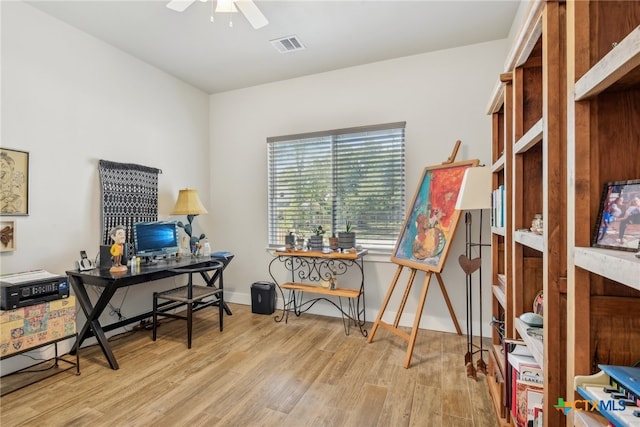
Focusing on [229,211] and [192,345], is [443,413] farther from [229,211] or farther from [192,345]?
[229,211]

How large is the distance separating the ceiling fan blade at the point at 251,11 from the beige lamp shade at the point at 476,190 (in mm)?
1981

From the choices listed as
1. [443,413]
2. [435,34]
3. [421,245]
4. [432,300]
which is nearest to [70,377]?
[443,413]

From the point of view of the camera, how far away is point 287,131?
390 cm

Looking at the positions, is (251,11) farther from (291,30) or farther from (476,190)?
(476,190)

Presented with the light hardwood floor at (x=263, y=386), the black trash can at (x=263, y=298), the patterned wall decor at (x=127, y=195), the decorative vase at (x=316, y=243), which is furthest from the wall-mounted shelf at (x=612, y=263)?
the patterned wall decor at (x=127, y=195)

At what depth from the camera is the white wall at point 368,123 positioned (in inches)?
121

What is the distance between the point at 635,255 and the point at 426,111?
2.83 meters

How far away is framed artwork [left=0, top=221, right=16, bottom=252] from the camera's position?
90.5 inches

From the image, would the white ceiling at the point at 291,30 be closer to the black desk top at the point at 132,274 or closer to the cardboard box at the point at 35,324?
the black desk top at the point at 132,274

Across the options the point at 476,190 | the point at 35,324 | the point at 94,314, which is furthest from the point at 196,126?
the point at 476,190

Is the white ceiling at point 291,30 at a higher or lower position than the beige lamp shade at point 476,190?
higher

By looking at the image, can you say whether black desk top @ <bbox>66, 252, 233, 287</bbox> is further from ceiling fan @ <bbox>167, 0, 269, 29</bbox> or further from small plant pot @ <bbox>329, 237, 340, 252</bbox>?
ceiling fan @ <bbox>167, 0, 269, 29</bbox>

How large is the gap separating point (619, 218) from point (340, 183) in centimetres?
289

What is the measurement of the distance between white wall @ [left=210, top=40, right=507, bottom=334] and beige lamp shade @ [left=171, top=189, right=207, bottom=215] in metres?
0.68
